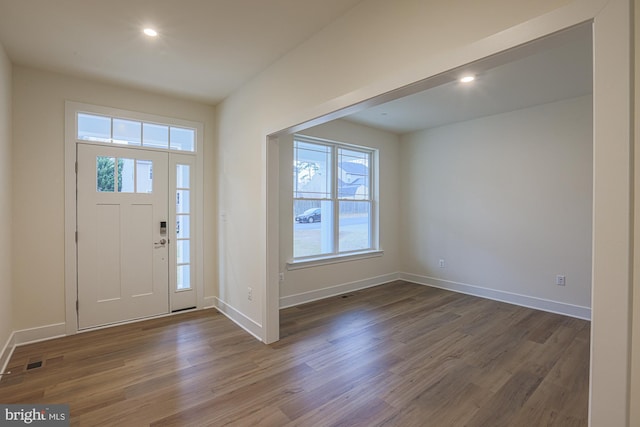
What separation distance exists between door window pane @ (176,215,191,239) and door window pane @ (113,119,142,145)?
3.47 feet

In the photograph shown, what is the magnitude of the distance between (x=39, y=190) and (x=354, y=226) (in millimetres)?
4198

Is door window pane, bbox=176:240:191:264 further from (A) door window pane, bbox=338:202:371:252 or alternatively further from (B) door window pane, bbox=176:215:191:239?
(A) door window pane, bbox=338:202:371:252

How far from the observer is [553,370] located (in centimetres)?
264

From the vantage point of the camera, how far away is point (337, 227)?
511cm

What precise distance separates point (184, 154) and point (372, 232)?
3399 mm

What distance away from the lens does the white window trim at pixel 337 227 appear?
4.59 meters

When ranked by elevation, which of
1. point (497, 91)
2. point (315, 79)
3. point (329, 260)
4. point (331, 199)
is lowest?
point (329, 260)

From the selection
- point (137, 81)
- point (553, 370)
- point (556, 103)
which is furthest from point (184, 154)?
point (556, 103)

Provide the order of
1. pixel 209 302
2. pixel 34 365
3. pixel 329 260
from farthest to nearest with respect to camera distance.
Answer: pixel 329 260 → pixel 209 302 → pixel 34 365

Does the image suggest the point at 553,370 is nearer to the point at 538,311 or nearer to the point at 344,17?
the point at 538,311

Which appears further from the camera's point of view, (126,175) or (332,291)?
(332,291)

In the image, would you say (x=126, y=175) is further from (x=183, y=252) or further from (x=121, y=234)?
(x=183, y=252)

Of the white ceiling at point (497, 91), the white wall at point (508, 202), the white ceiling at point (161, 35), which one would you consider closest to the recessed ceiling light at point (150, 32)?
the white ceiling at point (161, 35)

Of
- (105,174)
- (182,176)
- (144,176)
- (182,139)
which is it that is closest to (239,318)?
(182,176)
